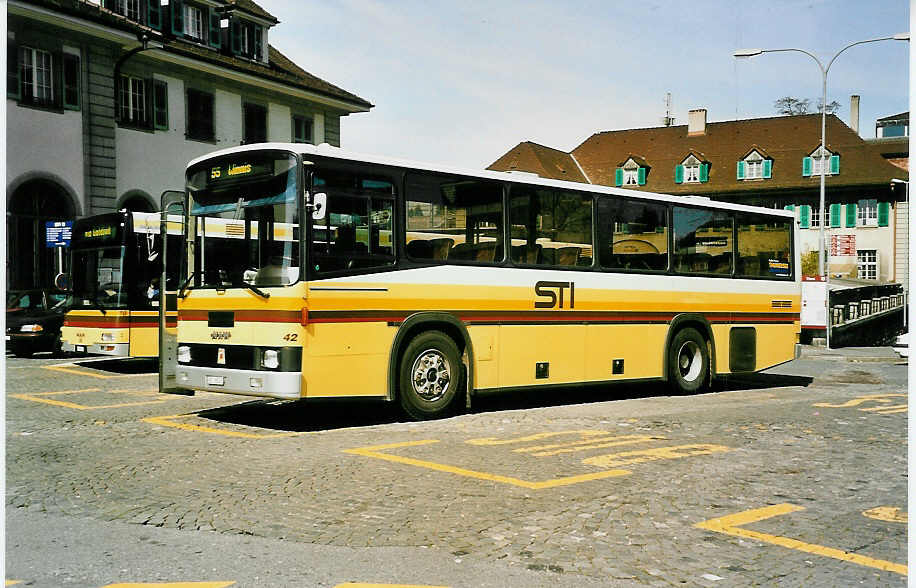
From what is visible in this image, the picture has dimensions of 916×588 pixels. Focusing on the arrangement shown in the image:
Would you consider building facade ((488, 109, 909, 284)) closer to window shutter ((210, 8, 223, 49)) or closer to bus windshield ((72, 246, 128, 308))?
window shutter ((210, 8, 223, 49))

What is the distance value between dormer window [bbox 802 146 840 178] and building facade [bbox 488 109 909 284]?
6 centimetres

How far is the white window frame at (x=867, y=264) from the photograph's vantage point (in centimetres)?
6209

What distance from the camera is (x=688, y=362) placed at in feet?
52.1

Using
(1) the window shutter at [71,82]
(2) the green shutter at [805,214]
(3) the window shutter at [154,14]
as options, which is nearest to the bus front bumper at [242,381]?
(1) the window shutter at [71,82]

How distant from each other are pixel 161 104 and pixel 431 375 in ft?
75.3

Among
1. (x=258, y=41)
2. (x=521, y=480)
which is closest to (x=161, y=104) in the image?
(x=258, y=41)

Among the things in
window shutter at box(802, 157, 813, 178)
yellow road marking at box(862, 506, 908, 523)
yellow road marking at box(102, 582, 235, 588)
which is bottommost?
yellow road marking at box(862, 506, 908, 523)

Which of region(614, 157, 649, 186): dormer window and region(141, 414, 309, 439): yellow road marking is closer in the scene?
region(141, 414, 309, 439): yellow road marking

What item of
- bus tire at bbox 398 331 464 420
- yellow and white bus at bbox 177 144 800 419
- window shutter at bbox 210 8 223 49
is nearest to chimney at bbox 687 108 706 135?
window shutter at bbox 210 8 223 49

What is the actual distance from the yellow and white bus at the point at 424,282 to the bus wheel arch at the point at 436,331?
2 centimetres

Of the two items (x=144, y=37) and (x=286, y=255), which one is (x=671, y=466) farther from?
(x=144, y=37)

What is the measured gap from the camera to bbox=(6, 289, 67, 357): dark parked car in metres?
23.2

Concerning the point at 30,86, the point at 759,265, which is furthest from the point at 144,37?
the point at 759,265

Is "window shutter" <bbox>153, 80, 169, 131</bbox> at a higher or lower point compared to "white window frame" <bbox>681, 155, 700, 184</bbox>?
lower
